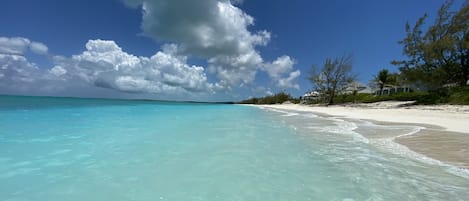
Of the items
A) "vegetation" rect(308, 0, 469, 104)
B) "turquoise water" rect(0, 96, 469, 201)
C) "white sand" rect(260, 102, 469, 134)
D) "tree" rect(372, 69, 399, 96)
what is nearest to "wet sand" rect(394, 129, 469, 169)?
"turquoise water" rect(0, 96, 469, 201)

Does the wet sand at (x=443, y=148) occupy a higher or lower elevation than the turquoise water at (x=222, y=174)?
higher

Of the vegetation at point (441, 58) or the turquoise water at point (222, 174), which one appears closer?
the turquoise water at point (222, 174)

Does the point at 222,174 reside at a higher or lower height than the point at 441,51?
lower

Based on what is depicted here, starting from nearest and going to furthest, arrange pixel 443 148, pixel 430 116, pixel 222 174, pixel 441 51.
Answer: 1. pixel 222 174
2. pixel 443 148
3. pixel 430 116
4. pixel 441 51

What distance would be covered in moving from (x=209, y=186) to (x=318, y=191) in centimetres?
144

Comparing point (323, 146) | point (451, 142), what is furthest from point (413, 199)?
point (451, 142)

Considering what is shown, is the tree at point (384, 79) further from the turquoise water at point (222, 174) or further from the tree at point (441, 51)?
the turquoise water at point (222, 174)

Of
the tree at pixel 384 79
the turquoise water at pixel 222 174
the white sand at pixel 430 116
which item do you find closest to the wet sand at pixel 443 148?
the turquoise water at pixel 222 174

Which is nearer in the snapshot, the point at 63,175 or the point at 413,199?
the point at 413,199

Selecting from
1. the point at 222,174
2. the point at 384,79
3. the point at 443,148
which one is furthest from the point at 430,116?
the point at 384,79

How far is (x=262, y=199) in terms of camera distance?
2.52m

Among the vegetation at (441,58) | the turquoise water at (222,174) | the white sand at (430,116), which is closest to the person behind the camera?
the turquoise water at (222,174)

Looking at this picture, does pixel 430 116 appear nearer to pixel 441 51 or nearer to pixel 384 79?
pixel 441 51

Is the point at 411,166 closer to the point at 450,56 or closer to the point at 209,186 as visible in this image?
the point at 209,186
